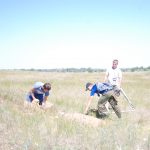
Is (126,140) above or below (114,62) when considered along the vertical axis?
below

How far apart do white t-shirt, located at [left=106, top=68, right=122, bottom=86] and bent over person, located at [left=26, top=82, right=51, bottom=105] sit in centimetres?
236

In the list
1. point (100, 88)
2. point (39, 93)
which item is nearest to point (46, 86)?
point (39, 93)

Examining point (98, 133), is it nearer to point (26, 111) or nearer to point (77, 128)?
point (77, 128)

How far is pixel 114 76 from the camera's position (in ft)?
37.9

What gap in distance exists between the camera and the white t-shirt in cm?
1154

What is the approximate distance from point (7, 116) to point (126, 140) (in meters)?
2.93

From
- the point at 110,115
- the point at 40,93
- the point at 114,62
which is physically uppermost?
the point at 114,62

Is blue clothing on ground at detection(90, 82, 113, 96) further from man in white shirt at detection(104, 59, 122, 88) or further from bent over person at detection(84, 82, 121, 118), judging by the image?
man in white shirt at detection(104, 59, 122, 88)

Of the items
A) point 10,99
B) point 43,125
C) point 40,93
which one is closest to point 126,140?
point 43,125

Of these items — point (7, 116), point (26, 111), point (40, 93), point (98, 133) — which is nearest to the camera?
point (98, 133)

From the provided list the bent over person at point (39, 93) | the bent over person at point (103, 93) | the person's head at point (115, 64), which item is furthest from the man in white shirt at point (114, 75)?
the bent over person at point (39, 93)

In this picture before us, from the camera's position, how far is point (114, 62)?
11.4 meters

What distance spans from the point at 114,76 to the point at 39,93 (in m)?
2.67

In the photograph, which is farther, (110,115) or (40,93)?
(110,115)
